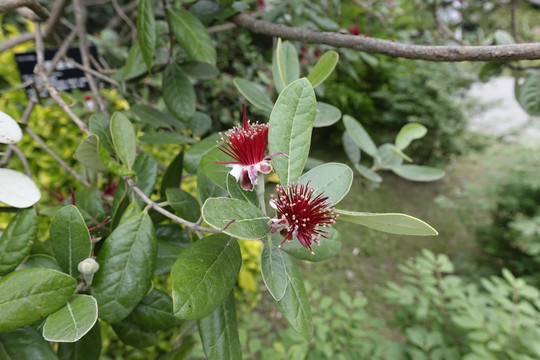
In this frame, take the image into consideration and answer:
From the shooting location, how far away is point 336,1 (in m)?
1.19

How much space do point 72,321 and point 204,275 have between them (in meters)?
0.17

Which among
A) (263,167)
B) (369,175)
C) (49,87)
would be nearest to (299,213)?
(263,167)

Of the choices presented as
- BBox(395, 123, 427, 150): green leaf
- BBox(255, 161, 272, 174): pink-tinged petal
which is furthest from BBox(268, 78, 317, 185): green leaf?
BBox(395, 123, 427, 150): green leaf

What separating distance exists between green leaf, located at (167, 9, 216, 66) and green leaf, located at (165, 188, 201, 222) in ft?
0.97

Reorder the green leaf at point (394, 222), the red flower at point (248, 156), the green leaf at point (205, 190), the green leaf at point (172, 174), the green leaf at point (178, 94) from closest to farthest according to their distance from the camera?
1. the green leaf at point (394, 222)
2. the red flower at point (248, 156)
3. the green leaf at point (205, 190)
4. the green leaf at point (172, 174)
5. the green leaf at point (178, 94)

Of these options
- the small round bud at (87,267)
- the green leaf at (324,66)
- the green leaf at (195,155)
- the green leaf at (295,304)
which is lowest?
the green leaf at (295,304)

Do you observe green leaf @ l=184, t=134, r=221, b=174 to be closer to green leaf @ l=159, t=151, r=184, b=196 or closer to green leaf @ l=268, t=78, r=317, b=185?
green leaf @ l=159, t=151, r=184, b=196

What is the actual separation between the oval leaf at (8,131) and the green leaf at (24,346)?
0.26 meters

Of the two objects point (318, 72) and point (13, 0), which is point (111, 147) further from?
point (318, 72)

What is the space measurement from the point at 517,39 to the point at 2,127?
137cm

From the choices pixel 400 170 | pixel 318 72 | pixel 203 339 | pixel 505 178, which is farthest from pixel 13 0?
pixel 505 178

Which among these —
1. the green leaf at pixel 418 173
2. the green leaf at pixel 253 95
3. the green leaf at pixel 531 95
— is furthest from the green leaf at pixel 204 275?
the green leaf at pixel 531 95

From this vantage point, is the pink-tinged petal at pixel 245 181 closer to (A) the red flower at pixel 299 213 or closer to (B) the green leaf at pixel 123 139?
(A) the red flower at pixel 299 213

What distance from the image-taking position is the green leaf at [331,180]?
0.45 m
